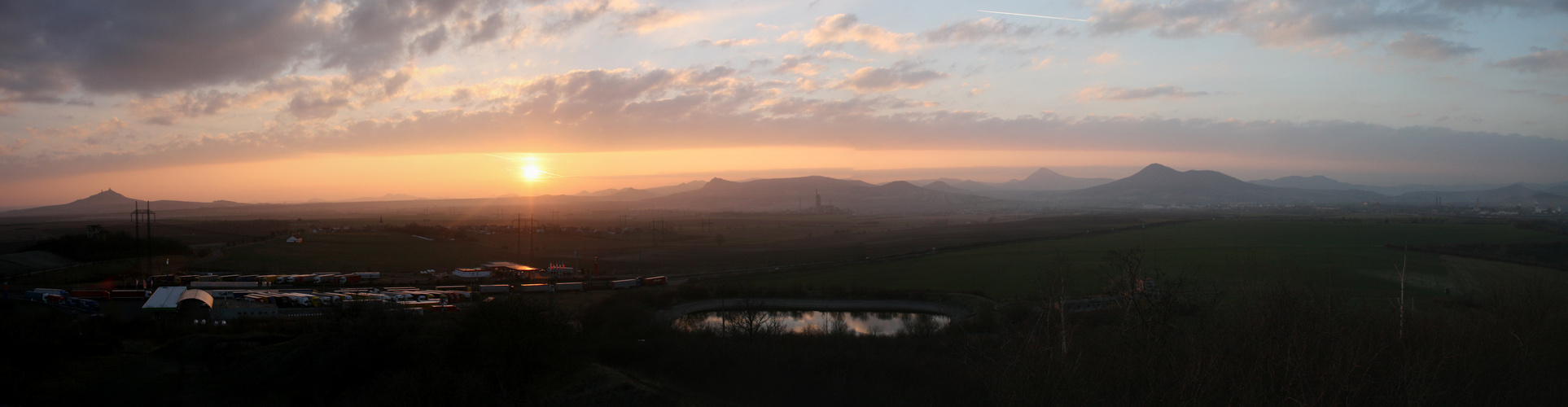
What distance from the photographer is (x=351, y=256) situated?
1741 inches

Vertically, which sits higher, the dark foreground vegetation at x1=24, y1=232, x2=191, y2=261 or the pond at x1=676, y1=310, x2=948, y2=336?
the dark foreground vegetation at x1=24, y1=232, x2=191, y2=261

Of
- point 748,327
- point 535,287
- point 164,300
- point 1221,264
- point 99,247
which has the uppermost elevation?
point 99,247

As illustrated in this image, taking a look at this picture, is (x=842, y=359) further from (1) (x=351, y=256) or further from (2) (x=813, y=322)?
(1) (x=351, y=256)

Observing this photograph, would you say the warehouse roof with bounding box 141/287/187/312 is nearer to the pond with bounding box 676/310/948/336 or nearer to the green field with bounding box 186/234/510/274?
the green field with bounding box 186/234/510/274

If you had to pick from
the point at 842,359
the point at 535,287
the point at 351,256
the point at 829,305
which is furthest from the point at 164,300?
the point at 829,305

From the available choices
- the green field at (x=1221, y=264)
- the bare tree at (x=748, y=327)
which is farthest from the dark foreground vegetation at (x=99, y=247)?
the bare tree at (x=748, y=327)

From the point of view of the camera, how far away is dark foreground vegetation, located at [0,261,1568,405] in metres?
8.37

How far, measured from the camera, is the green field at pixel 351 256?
3797cm

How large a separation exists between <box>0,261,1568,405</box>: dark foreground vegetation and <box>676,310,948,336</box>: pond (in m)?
1.31

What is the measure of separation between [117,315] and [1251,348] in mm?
29209

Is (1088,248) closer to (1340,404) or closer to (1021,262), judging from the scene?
(1021,262)

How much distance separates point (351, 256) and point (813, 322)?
1367 inches

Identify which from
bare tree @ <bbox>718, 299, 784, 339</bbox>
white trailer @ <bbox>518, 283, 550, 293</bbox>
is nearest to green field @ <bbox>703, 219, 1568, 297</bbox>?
white trailer @ <bbox>518, 283, 550, 293</bbox>

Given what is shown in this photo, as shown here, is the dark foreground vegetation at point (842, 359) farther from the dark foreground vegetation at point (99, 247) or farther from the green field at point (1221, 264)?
the dark foreground vegetation at point (99, 247)
